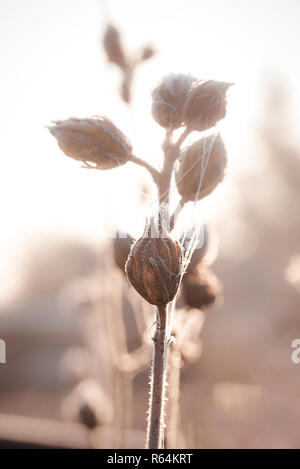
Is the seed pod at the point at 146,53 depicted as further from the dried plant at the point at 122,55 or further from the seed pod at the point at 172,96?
the seed pod at the point at 172,96

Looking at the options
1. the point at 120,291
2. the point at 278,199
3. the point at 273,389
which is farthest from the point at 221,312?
the point at 120,291

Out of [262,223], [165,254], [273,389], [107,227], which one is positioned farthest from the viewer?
[262,223]

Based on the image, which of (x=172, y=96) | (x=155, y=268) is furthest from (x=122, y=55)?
(x=155, y=268)

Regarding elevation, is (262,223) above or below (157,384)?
above

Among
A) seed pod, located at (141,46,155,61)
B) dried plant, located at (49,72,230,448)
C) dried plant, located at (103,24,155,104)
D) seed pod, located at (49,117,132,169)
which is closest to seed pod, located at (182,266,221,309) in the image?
dried plant, located at (49,72,230,448)

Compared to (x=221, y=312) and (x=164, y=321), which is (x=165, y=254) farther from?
(x=221, y=312)
